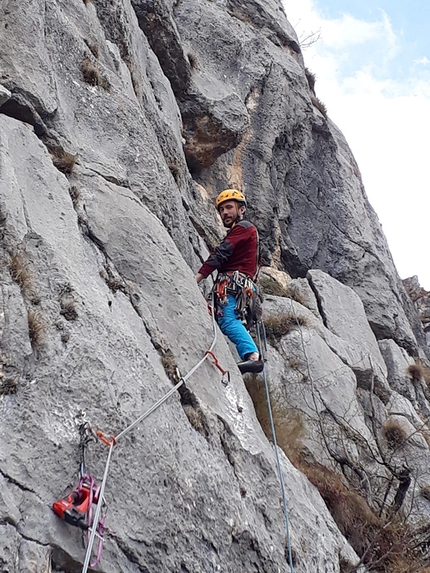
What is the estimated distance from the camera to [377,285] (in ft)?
47.7

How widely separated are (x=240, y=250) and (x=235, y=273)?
0.35 m

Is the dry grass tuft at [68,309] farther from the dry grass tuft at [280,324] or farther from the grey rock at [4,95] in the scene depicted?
the dry grass tuft at [280,324]

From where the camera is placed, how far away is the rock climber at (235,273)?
7051 mm

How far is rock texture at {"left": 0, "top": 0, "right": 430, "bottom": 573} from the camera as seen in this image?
4016mm

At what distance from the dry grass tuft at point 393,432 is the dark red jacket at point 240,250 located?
12.6 feet

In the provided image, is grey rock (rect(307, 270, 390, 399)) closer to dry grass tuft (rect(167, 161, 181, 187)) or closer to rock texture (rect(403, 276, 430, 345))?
dry grass tuft (rect(167, 161, 181, 187))

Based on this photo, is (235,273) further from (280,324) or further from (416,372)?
(416,372)

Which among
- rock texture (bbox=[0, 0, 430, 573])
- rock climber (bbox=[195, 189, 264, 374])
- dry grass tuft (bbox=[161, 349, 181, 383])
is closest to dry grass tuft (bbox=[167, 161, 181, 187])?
rock texture (bbox=[0, 0, 430, 573])

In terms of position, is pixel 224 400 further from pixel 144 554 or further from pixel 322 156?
pixel 322 156

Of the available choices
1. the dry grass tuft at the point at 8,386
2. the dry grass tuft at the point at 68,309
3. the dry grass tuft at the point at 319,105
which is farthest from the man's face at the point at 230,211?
the dry grass tuft at the point at 319,105

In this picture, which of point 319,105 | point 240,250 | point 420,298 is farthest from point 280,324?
point 420,298

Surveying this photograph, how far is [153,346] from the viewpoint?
5418mm

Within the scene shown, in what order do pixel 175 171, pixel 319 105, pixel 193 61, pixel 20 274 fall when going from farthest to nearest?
pixel 319 105
pixel 193 61
pixel 175 171
pixel 20 274

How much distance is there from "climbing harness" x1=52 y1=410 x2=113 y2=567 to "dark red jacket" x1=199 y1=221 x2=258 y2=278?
388cm
